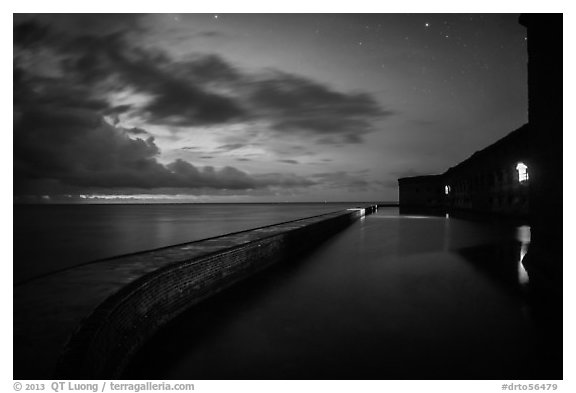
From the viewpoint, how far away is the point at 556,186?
5785mm

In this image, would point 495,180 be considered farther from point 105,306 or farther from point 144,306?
point 105,306

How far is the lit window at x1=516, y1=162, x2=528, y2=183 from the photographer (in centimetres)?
2002

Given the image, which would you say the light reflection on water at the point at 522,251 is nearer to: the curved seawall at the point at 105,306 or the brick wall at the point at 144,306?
the brick wall at the point at 144,306

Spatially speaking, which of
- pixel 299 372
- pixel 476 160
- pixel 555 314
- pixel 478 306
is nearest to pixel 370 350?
pixel 299 372

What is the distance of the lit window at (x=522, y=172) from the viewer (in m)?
20.0

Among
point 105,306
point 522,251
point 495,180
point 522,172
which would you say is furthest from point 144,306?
point 495,180

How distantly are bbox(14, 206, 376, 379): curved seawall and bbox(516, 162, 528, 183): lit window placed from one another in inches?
827

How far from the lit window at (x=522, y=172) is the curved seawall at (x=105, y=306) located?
20996mm

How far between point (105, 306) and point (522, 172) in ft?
79.8

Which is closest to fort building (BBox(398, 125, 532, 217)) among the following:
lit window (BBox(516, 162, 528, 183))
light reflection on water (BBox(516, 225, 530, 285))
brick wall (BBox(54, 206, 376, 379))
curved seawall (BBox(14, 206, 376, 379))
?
lit window (BBox(516, 162, 528, 183))

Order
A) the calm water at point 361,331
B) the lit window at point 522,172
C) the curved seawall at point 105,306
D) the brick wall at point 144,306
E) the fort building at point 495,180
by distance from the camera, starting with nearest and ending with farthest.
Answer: the curved seawall at point 105,306 → the brick wall at point 144,306 → the calm water at point 361,331 → the lit window at point 522,172 → the fort building at point 495,180

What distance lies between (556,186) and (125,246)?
75.5 feet

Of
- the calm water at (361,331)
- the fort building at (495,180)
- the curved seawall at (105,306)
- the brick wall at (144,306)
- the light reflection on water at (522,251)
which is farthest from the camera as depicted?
the fort building at (495,180)

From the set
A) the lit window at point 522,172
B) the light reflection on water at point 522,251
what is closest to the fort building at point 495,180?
the lit window at point 522,172
